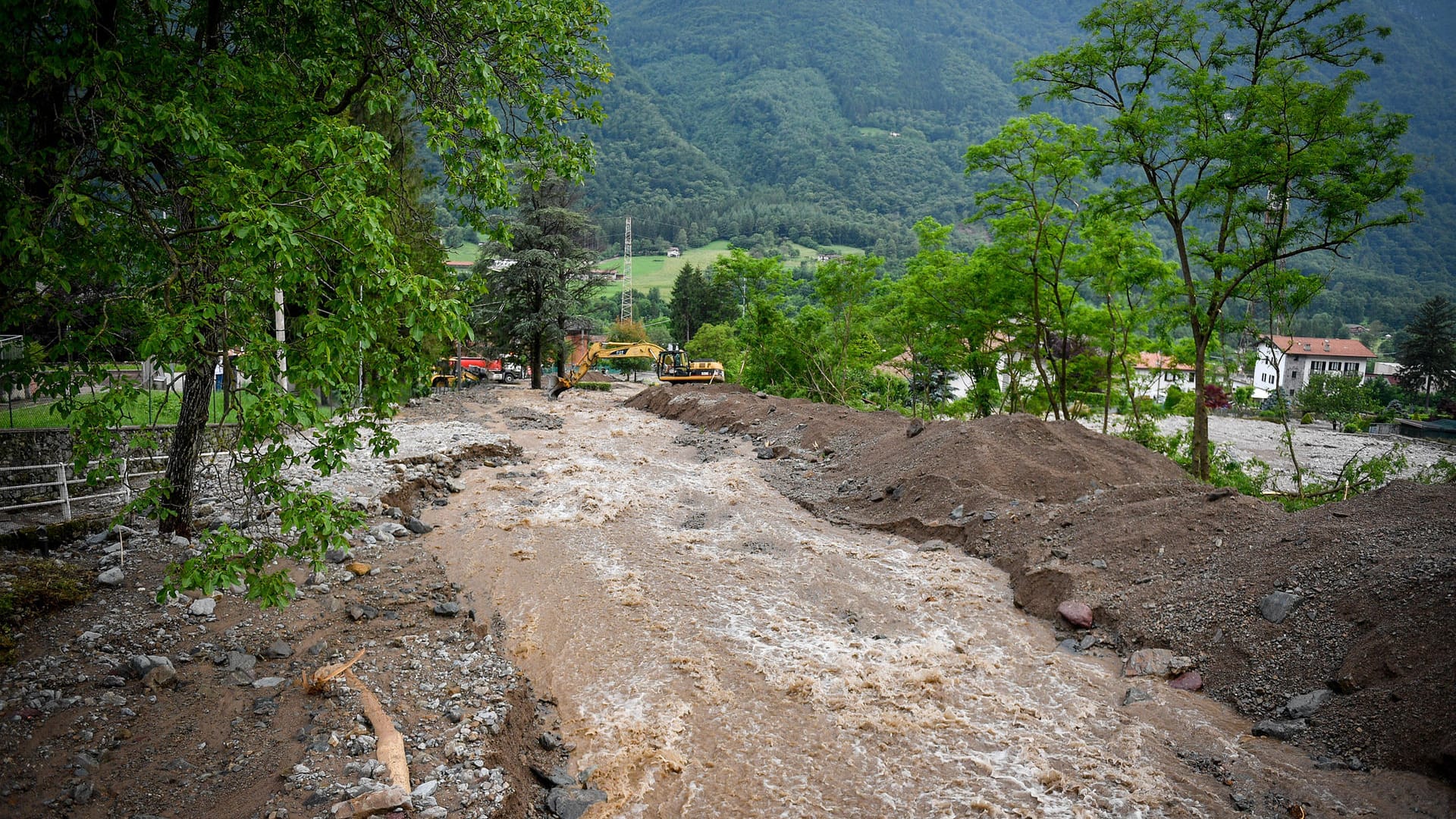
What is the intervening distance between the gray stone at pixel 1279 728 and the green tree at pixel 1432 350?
5595 cm

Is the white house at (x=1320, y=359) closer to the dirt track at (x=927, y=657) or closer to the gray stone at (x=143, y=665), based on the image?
the dirt track at (x=927, y=657)

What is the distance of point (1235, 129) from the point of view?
38.6 feet

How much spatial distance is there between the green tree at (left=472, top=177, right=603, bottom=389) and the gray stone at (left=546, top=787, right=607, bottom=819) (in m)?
28.3

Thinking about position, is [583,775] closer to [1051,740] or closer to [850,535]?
[1051,740]

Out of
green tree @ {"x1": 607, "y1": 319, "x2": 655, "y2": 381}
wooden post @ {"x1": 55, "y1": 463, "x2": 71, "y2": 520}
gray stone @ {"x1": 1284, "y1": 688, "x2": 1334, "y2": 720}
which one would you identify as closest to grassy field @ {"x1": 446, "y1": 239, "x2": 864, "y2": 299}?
green tree @ {"x1": 607, "y1": 319, "x2": 655, "y2": 381}

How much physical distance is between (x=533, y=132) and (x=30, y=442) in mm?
8220

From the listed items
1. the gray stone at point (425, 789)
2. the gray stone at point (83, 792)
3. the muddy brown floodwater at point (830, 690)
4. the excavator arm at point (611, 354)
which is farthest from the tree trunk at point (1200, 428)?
the excavator arm at point (611, 354)

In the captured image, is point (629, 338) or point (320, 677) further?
point (629, 338)

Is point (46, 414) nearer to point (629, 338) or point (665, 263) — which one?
point (629, 338)

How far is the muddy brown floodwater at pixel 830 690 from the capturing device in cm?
465

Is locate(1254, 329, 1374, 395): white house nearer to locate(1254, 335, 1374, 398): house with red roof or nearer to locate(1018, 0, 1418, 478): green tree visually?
locate(1254, 335, 1374, 398): house with red roof

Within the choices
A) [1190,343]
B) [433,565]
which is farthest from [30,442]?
[1190,343]

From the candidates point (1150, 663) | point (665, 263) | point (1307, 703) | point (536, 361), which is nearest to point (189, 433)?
point (1150, 663)

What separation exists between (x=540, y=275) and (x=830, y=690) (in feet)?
94.3
